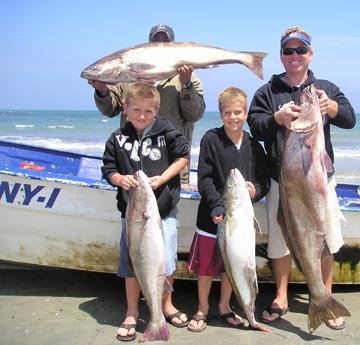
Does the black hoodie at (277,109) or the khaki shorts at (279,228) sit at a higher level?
the black hoodie at (277,109)

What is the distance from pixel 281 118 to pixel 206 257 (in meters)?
1.27

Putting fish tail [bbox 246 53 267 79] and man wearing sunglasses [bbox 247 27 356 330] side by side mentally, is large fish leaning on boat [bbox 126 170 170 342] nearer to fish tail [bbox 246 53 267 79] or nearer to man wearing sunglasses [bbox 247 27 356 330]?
man wearing sunglasses [bbox 247 27 356 330]

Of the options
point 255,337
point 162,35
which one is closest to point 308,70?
point 162,35

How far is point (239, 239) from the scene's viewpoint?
11.7ft

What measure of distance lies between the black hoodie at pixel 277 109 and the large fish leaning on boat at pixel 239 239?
1.54ft

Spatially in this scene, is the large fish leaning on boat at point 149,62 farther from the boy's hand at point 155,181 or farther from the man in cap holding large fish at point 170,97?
the boy's hand at point 155,181

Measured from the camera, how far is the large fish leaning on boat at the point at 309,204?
11.3 ft

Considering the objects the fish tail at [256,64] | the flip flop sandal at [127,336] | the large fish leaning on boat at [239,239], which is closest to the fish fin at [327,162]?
the large fish leaning on boat at [239,239]

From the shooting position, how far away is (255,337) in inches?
147

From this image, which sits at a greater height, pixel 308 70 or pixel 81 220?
pixel 308 70

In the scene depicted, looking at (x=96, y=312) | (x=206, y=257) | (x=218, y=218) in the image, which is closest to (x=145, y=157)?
(x=218, y=218)

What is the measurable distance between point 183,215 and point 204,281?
0.67 metres

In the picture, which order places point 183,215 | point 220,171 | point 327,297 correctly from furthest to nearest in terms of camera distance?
point 183,215 < point 220,171 < point 327,297

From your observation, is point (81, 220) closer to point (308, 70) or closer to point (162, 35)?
point (162, 35)
